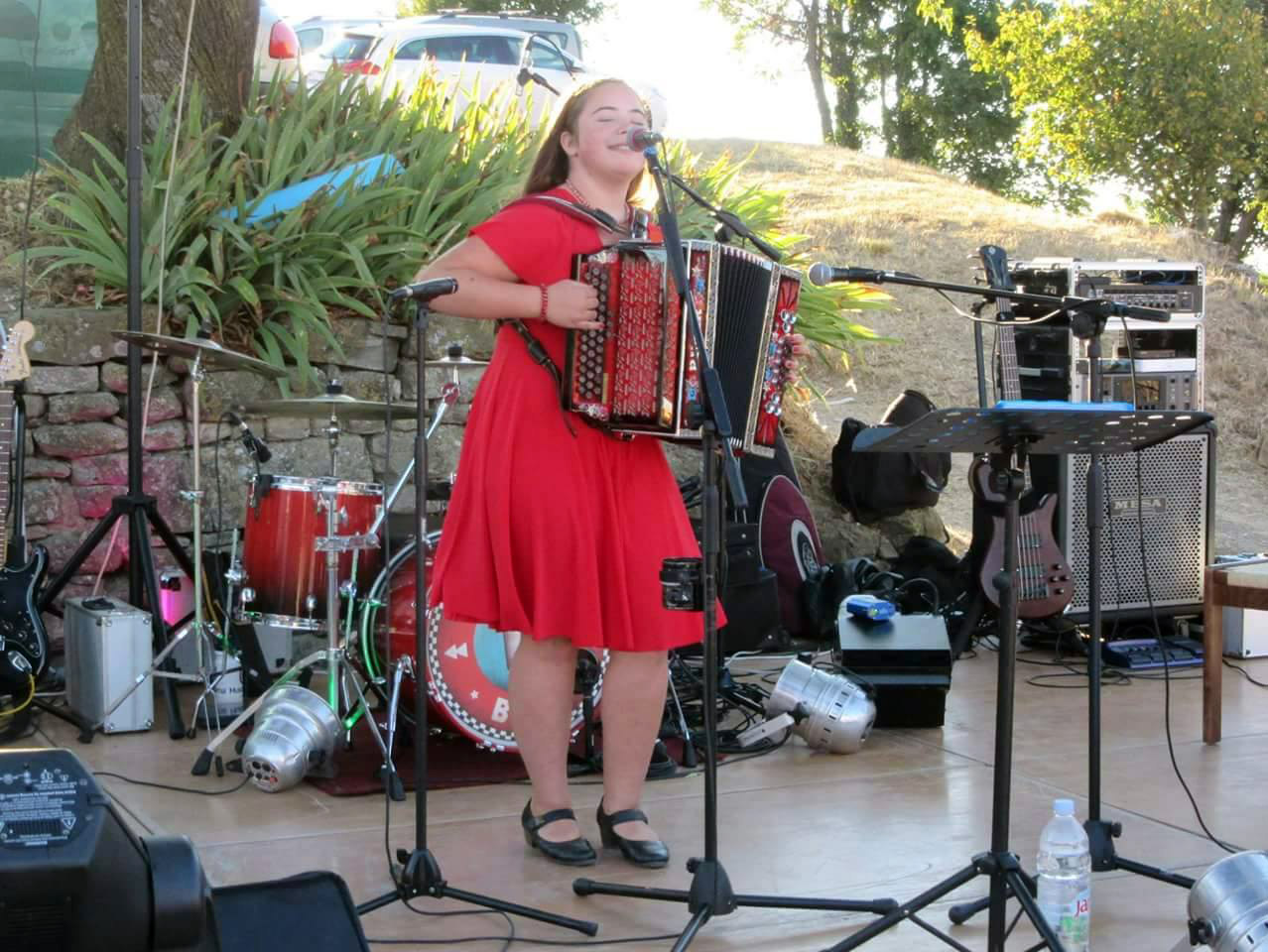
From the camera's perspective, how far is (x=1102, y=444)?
3.20 m

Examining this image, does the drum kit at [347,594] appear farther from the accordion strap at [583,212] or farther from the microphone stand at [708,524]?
the microphone stand at [708,524]

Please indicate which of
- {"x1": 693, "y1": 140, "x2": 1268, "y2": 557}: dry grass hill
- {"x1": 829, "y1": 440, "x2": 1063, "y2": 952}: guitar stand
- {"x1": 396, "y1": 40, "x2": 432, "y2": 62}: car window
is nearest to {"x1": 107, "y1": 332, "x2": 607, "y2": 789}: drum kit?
{"x1": 829, "y1": 440, "x2": 1063, "y2": 952}: guitar stand

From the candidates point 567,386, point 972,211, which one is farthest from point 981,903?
point 972,211

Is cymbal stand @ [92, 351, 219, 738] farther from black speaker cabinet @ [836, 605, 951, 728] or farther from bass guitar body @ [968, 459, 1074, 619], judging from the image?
bass guitar body @ [968, 459, 1074, 619]

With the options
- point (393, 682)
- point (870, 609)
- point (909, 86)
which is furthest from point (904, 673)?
point (909, 86)

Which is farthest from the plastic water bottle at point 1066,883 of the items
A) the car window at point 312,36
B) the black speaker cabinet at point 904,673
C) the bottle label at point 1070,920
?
the car window at point 312,36

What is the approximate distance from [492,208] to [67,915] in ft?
18.4

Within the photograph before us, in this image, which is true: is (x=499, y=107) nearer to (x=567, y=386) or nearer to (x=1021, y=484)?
(x=567, y=386)

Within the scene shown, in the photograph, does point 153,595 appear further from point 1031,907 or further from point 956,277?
point 956,277

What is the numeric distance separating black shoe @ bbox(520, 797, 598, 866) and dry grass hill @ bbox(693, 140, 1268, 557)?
25.8 feet

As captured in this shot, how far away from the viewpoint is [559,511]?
3.53 m

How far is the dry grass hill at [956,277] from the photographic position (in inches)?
526

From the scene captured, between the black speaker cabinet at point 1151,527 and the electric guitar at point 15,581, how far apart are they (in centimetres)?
415

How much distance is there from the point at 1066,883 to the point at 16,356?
→ 156 inches
